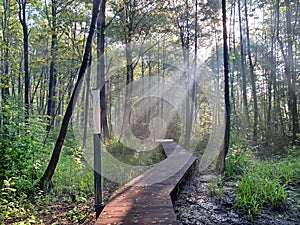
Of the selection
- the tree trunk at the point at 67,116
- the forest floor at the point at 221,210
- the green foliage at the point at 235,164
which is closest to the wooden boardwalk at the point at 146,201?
the forest floor at the point at 221,210

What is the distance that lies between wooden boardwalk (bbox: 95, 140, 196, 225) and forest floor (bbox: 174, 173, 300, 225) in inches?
9.3

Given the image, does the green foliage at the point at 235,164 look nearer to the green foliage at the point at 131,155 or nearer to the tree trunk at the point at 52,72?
the green foliage at the point at 131,155

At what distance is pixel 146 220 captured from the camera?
94.0 inches

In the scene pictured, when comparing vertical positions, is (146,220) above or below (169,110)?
below

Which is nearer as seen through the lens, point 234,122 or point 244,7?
point 234,122

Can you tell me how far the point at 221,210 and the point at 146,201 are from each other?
94cm

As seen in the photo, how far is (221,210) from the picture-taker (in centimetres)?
307

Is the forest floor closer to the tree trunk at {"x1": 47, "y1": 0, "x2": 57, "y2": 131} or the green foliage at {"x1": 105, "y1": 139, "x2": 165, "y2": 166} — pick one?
the green foliage at {"x1": 105, "y1": 139, "x2": 165, "y2": 166}

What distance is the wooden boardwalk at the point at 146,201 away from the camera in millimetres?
2418

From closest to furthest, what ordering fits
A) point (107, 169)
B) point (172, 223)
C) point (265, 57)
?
point (172, 223), point (107, 169), point (265, 57)

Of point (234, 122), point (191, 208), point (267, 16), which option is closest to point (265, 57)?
point (267, 16)

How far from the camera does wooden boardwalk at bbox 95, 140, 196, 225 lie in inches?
95.2

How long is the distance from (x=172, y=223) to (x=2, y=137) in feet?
9.86

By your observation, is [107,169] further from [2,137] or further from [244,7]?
[244,7]
